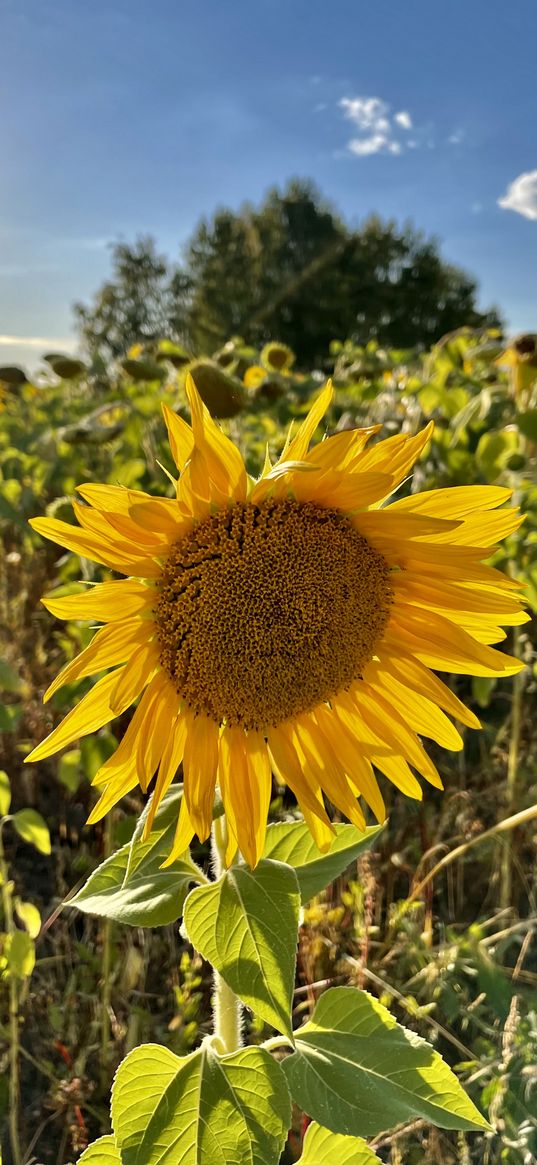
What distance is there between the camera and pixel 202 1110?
919 mm

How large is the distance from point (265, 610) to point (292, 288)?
29880 mm

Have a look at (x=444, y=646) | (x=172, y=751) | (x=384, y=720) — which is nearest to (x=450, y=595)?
(x=444, y=646)

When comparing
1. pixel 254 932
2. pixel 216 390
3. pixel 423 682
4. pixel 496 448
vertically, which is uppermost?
pixel 216 390

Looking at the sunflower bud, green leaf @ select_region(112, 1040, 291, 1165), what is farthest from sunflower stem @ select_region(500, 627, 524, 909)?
green leaf @ select_region(112, 1040, 291, 1165)

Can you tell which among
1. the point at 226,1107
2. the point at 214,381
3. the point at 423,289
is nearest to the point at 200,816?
the point at 226,1107

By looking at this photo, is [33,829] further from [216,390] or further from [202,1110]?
[216,390]

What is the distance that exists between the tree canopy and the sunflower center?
26758 millimetres

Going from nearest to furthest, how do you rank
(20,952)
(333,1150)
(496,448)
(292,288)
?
1. (333,1150)
2. (20,952)
3. (496,448)
4. (292,288)

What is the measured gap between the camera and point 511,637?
243cm

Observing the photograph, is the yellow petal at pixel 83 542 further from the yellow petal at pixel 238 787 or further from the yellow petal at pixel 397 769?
the yellow petal at pixel 397 769

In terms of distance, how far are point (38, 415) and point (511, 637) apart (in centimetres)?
→ 298

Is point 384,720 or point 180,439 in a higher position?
point 180,439

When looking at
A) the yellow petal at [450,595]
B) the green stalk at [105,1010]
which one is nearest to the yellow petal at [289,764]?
the yellow petal at [450,595]

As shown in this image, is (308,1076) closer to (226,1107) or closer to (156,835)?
(226,1107)
